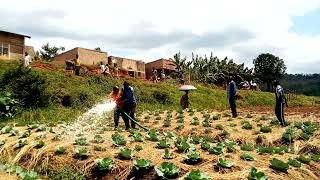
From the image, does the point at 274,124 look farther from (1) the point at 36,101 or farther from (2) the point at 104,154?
(1) the point at 36,101

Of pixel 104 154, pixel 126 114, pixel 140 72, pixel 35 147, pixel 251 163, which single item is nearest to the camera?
pixel 251 163

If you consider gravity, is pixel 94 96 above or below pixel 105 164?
above

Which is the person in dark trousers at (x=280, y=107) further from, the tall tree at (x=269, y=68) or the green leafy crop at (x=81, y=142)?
the tall tree at (x=269, y=68)

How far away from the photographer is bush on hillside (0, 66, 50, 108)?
20.9 m

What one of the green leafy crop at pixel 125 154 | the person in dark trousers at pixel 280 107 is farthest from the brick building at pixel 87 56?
the green leafy crop at pixel 125 154

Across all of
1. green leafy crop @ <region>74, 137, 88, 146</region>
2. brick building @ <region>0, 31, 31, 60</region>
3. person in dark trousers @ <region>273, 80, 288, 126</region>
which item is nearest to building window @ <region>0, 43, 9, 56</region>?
brick building @ <region>0, 31, 31, 60</region>

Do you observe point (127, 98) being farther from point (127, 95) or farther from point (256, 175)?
point (256, 175)

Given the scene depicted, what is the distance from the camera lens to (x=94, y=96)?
85.0 ft

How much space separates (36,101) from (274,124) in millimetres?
11427

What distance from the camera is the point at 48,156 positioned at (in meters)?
9.63

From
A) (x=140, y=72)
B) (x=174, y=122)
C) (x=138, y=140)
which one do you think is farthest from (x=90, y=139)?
(x=140, y=72)

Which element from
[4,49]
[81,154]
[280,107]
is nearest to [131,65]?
[4,49]

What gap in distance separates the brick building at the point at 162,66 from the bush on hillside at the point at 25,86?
25972 millimetres

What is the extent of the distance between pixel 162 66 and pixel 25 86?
27120 mm
